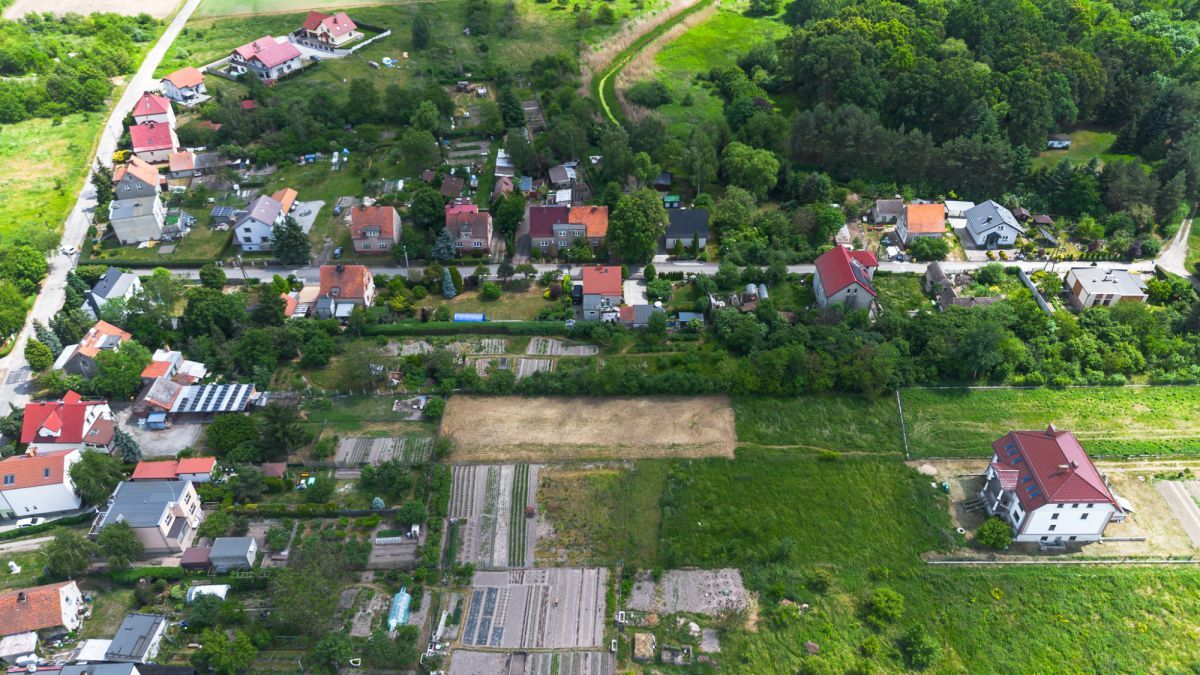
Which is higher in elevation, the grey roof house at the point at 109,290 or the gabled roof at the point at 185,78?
the gabled roof at the point at 185,78

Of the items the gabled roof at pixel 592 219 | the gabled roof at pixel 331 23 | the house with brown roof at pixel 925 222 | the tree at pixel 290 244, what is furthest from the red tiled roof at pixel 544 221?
the gabled roof at pixel 331 23

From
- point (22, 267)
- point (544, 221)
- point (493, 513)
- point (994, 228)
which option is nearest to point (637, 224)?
→ point (544, 221)

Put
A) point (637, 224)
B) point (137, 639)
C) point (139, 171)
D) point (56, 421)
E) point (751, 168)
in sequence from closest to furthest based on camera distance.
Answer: point (137, 639), point (56, 421), point (637, 224), point (751, 168), point (139, 171)

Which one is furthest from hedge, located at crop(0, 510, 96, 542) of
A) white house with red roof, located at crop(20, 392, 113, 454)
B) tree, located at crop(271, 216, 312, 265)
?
tree, located at crop(271, 216, 312, 265)

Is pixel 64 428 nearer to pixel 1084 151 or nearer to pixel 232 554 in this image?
pixel 232 554

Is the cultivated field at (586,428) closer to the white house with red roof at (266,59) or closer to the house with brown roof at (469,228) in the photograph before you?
the house with brown roof at (469,228)

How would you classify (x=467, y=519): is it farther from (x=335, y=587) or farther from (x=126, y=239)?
(x=126, y=239)

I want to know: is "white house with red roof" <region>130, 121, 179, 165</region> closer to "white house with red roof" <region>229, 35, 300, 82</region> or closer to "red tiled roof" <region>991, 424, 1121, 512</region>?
"white house with red roof" <region>229, 35, 300, 82</region>
